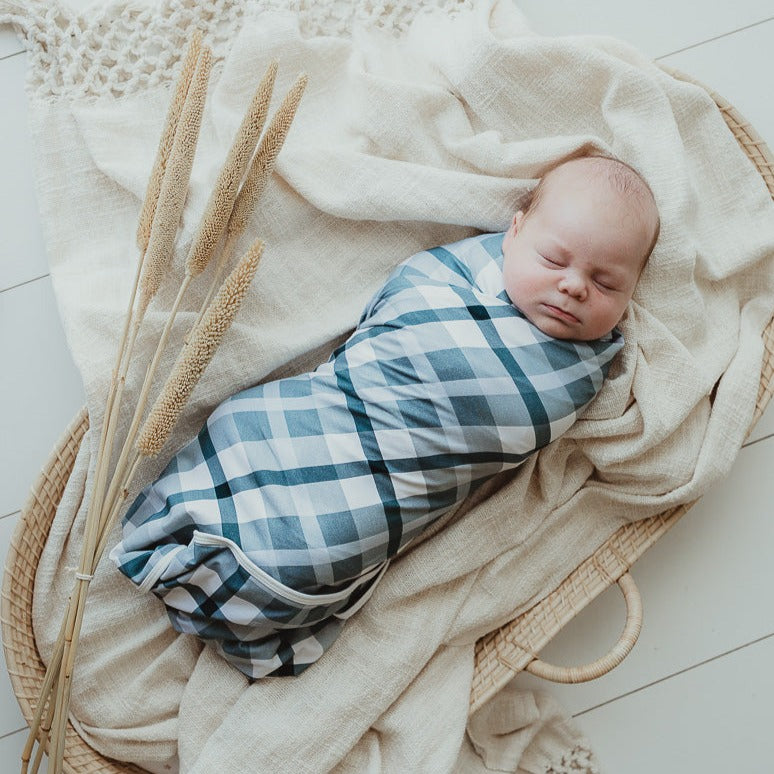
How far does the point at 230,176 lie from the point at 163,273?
128 mm

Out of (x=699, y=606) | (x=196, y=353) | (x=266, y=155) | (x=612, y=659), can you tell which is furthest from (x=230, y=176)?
(x=699, y=606)

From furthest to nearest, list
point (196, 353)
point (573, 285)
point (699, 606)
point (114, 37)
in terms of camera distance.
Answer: point (699, 606), point (114, 37), point (573, 285), point (196, 353)

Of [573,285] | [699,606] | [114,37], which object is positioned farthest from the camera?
[699,606]

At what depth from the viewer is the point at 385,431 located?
1.05 m

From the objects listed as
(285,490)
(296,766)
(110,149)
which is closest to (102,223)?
(110,149)

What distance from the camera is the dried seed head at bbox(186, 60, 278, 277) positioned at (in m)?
0.91

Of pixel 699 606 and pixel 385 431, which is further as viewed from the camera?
pixel 699 606

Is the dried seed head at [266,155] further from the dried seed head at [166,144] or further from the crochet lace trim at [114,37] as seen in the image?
the crochet lace trim at [114,37]

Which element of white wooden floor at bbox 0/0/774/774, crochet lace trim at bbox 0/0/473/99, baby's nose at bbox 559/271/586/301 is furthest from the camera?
white wooden floor at bbox 0/0/774/774

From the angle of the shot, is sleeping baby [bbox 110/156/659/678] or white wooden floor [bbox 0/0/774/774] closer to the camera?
sleeping baby [bbox 110/156/659/678]

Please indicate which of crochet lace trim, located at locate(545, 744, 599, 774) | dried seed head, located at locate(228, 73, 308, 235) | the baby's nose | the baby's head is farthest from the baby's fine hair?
crochet lace trim, located at locate(545, 744, 599, 774)

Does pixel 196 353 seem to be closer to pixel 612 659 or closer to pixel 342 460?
pixel 342 460

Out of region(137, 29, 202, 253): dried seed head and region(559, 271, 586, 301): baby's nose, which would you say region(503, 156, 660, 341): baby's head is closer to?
region(559, 271, 586, 301): baby's nose

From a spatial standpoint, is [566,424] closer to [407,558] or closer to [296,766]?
[407,558]
